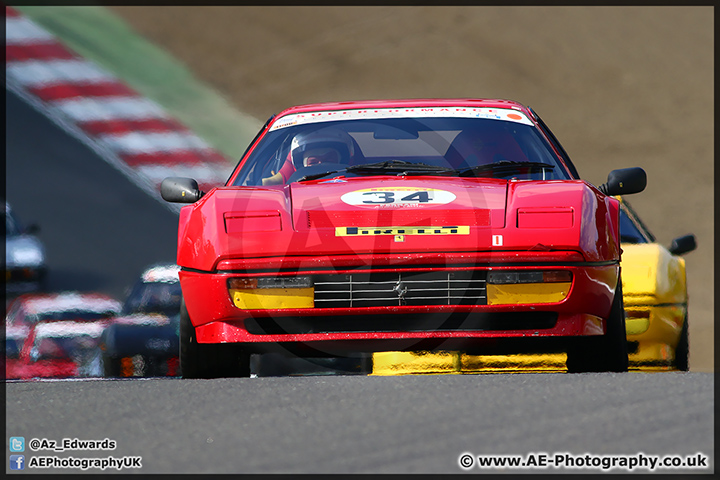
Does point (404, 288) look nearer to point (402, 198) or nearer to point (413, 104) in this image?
point (402, 198)

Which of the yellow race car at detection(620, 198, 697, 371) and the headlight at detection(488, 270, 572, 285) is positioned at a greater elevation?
the headlight at detection(488, 270, 572, 285)

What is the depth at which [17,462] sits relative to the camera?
124 inches

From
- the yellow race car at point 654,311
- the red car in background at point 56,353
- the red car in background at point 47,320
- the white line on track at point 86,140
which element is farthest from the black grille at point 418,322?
the white line on track at point 86,140

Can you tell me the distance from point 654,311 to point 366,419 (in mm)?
3595

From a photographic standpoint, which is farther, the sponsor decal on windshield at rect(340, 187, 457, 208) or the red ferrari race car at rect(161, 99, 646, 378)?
the sponsor decal on windshield at rect(340, 187, 457, 208)

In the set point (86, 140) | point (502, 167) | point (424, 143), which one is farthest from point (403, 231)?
point (86, 140)

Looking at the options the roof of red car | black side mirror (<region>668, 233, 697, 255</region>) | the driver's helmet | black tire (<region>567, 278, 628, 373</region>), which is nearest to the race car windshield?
the driver's helmet

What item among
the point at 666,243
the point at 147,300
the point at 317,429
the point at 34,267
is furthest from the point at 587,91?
the point at 317,429

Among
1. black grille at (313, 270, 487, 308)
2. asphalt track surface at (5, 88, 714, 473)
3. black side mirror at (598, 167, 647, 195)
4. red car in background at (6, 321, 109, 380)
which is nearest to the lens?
asphalt track surface at (5, 88, 714, 473)

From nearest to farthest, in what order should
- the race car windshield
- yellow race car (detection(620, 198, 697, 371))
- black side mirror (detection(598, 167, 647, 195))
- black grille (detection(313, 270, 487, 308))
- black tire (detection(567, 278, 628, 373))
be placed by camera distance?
black grille (detection(313, 270, 487, 308))
black tire (detection(567, 278, 628, 373))
black side mirror (detection(598, 167, 647, 195))
the race car windshield
yellow race car (detection(620, 198, 697, 371))

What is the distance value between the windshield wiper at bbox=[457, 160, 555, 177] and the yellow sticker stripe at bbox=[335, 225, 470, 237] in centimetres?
72

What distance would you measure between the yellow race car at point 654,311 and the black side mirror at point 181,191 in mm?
2578

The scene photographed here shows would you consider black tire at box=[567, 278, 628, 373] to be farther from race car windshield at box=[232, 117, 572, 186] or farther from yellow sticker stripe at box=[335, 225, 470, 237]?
race car windshield at box=[232, 117, 572, 186]

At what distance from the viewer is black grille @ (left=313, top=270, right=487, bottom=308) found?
4.55 m
